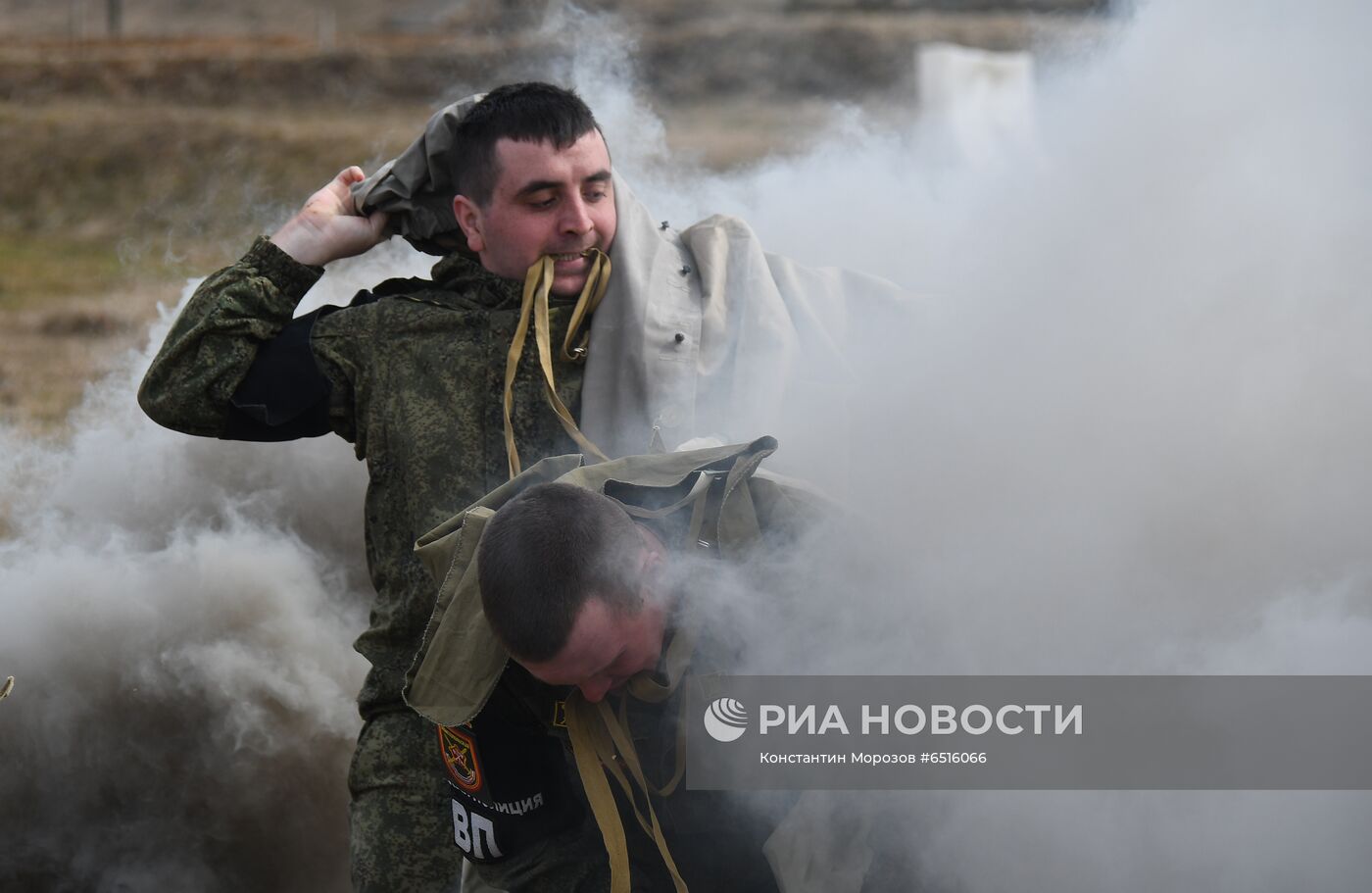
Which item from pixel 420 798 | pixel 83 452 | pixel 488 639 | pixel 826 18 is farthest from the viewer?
pixel 826 18

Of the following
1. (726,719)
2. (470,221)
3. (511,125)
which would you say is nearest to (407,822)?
(726,719)

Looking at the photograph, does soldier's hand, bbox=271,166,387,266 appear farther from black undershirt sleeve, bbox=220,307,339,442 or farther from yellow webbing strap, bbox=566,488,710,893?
yellow webbing strap, bbox=566,488,710,893

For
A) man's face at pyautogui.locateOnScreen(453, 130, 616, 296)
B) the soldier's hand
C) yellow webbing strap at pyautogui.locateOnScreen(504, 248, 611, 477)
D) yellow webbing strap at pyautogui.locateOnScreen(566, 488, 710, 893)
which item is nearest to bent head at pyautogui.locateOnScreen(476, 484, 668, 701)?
yellow webbing strap at pyautogui.locateOnScreen(566, 488, 710, 893)

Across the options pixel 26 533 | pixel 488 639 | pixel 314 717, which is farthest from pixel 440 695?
pixel 26 533

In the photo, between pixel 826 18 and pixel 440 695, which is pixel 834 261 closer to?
pixel 440 695

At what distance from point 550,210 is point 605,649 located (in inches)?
47.8

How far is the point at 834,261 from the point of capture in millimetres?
3895

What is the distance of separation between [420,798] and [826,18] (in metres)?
10.1

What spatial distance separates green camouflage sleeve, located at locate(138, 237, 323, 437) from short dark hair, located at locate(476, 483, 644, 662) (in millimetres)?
1113

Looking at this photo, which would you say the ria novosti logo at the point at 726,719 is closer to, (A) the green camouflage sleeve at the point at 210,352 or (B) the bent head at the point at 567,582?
(B) the bent head at the point at 567,582

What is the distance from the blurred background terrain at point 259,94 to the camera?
25.5 feet

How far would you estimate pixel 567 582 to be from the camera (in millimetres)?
2178

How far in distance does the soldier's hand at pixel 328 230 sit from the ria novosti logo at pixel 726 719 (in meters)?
1.39

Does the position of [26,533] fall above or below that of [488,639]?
above
